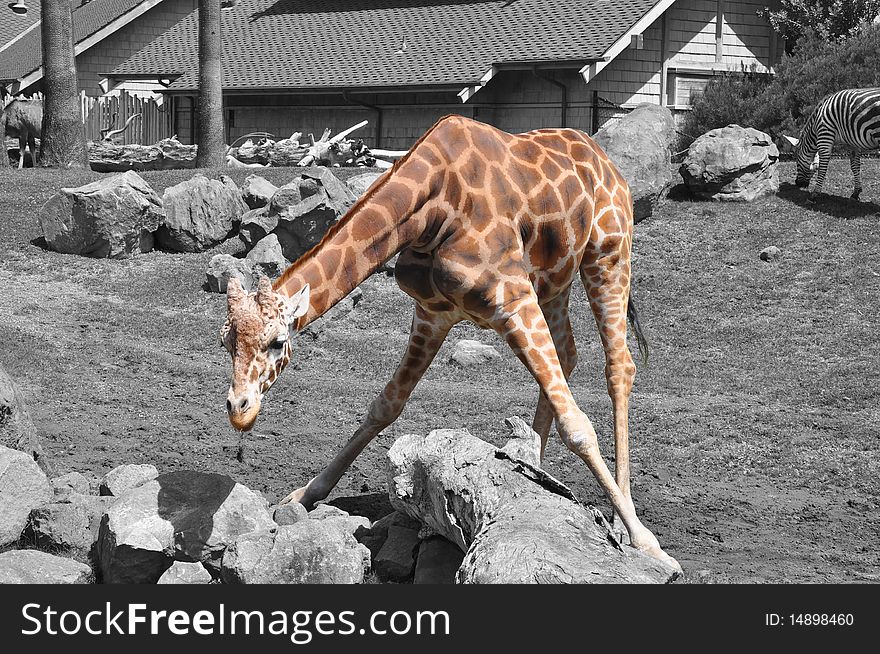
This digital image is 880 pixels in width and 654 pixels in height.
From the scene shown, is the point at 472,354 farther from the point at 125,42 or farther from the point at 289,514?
the point at 125,42

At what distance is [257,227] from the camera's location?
14477mm

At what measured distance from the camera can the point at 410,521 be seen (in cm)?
621

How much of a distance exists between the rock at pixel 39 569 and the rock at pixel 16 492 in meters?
0.61

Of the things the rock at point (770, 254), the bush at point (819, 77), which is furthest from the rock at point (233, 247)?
the bush at point (819, 77)

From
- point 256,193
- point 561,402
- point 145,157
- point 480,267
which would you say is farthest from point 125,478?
point 145,157

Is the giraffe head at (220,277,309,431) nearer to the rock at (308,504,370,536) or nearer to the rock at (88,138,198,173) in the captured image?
the rock at (308,504,370,536)

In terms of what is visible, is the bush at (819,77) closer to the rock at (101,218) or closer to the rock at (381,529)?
the rock at (101,218)

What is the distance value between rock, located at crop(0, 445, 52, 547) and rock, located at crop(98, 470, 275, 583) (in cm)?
66

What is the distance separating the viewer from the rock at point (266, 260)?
13.4 meters

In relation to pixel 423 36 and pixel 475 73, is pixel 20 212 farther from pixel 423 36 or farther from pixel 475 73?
pixel 423 36

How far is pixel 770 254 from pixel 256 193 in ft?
24.1

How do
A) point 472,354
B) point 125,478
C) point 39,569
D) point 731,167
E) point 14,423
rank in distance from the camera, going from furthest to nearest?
point 731,167 < point 472,354 < point 14,423 < point 125,478 < point 39,569

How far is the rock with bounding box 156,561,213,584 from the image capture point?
5309mm

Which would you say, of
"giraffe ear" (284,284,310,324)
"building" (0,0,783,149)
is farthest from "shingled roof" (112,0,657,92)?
"giraffe ear" (284,284,310,324)
